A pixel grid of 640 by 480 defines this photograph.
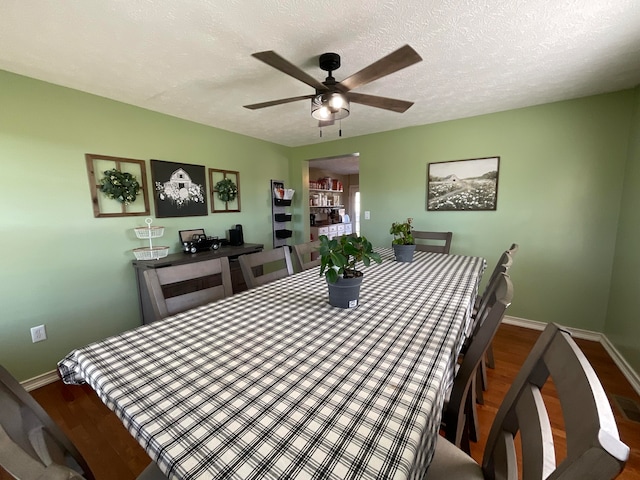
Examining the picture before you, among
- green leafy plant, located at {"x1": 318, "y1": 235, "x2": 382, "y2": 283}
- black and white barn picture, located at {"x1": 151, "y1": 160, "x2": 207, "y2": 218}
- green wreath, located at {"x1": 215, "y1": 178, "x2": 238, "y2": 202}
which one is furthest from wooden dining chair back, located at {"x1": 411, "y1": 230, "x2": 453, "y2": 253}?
black and white barn picture, located at {"x1": 151, "y1": 160, "x2": 207, "y2": 218}

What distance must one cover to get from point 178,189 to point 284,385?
102 inches

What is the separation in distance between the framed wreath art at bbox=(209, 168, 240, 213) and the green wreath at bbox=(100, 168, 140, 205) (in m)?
0.81

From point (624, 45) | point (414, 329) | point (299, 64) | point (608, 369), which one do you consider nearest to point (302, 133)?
point (299, 64)

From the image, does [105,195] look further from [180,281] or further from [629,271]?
[629,271]

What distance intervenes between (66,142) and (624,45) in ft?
12.3

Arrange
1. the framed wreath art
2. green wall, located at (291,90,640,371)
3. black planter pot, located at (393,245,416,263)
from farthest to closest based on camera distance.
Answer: the framed wreath art
green wall, located at (291,90,640,371)
black planter pot, located at (393,245,416,263)

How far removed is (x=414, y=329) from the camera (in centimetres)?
100

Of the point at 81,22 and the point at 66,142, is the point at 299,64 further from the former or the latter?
the point at 66,142

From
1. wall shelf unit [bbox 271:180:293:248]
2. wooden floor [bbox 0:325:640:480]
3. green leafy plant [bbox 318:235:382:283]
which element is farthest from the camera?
wall shelf unit [bbox 271:180:293:248]

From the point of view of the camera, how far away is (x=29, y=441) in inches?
21.0

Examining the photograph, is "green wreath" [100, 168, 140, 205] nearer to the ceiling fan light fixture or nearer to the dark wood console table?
the dark wood console table

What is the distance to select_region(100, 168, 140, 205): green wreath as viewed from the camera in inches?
86.7

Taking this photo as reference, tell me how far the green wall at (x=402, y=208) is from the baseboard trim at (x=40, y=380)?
0.22 ft

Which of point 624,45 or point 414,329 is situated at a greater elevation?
point 624,45
